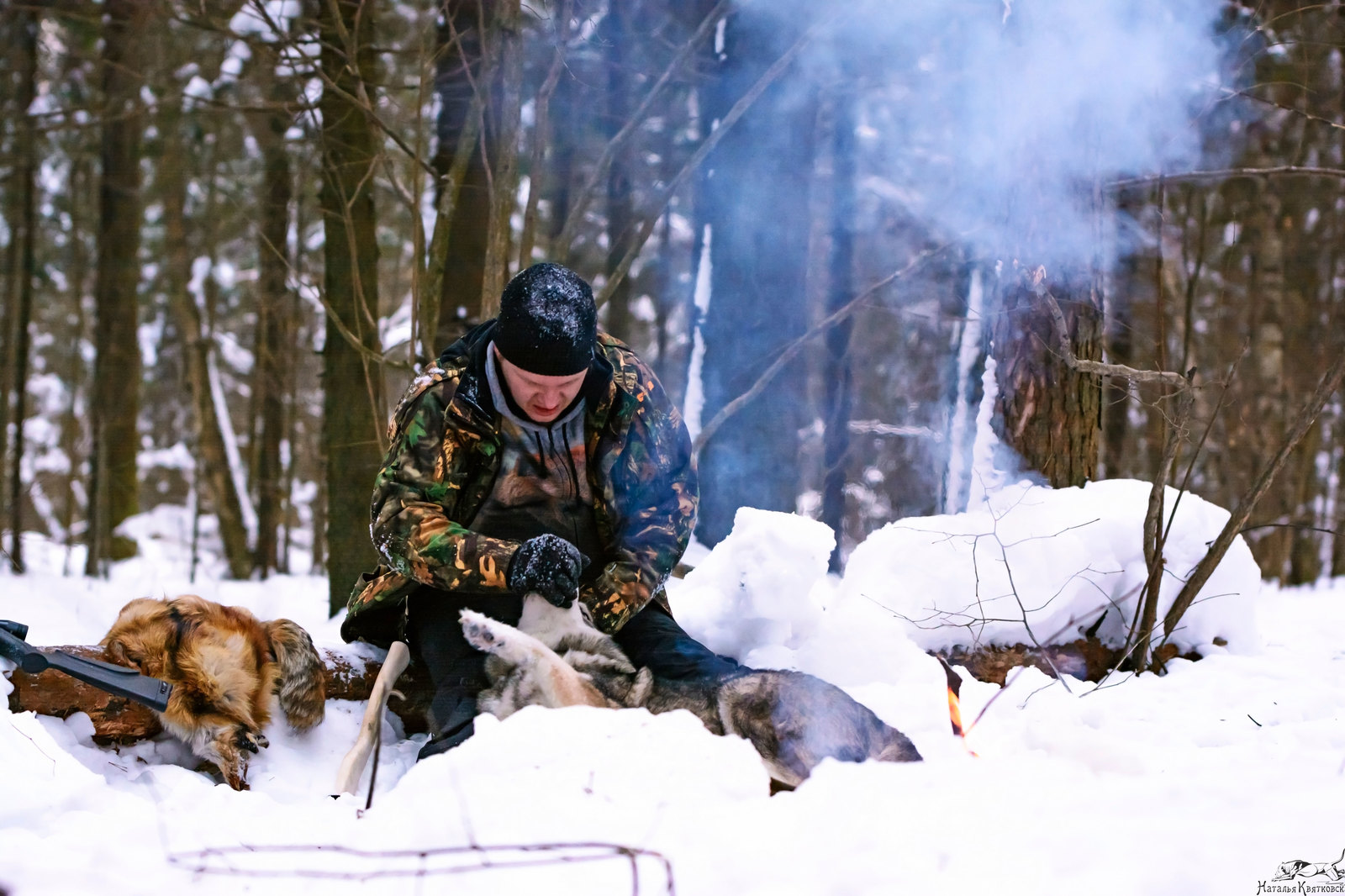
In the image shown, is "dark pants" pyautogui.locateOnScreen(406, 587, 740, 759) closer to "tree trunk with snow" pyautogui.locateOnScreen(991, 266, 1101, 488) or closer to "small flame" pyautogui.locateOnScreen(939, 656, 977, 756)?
"small flame" pyautogui.locateOnScreen(939, 656, 977, 756)

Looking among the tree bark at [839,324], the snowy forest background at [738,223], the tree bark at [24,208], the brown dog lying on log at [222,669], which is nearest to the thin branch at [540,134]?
the snowy forest background at [738,223]

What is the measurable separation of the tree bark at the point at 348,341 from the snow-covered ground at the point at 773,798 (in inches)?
113

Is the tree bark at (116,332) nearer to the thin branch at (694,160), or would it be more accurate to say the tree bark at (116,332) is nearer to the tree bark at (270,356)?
the tree bark at (270,356)

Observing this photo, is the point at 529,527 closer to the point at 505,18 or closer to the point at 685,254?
the point at 505,18

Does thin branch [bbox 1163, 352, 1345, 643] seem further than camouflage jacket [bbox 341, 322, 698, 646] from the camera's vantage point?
Yes

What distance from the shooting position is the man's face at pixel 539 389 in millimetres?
3252

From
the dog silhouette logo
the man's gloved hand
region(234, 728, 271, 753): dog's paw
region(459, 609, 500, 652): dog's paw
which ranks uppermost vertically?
the man's gloved hand

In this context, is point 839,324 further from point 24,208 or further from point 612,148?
point 24,208

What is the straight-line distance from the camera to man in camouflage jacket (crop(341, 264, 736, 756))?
317 centimetres

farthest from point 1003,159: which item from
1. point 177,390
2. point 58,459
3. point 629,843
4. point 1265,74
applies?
point 58,459

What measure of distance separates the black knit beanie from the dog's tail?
1308mm

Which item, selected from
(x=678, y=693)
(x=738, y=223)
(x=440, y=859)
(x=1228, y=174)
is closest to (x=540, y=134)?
(x=738, y=223)

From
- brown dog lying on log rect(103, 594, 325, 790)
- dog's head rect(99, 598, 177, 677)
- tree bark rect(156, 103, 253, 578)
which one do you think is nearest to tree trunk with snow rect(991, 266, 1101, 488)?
brown dog lying on log rect(103, 594, 325, 790)

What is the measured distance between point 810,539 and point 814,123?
201 inches
